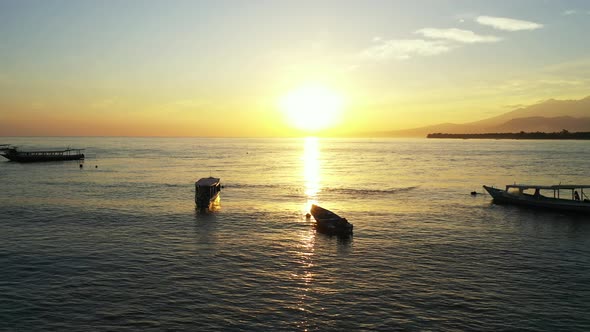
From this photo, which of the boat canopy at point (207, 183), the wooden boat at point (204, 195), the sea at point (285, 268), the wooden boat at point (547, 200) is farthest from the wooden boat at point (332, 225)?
the wooden boat at point (547, 200)

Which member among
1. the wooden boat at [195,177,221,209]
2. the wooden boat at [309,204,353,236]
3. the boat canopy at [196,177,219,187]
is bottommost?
the wooden boat at [309,204,353,236]

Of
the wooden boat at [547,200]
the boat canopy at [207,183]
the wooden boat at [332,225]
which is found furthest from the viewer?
the boat canopy at [207,183]

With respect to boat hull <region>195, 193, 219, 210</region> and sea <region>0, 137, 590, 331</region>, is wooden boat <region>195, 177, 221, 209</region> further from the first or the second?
sea <region>0, 137, 590, 331</region>

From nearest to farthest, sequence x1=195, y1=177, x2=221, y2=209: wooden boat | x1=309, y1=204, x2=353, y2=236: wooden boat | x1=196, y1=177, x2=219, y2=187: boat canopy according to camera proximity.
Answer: x1=309, y1=204, x2=353, y2=236: wooden boat
x1=195, y1=177, x2=221, y2=209: wooden boat
x1=196, y1=177, x2=219, y2=187: boat canopy

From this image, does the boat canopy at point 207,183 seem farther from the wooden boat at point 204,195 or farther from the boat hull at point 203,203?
the boat hull at point 203,203

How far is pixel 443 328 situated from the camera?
73.5ft

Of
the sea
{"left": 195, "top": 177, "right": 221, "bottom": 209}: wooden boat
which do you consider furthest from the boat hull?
the sea

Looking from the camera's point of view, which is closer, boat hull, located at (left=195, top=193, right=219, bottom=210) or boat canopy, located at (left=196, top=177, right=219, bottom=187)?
boat hull, located at (left=195, top=193, right=219, bottom=210)

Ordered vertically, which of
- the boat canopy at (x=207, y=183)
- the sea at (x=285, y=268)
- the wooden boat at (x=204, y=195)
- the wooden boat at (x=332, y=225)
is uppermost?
the boat canopy at (x=207, y=183)

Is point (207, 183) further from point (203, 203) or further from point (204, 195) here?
point (203, 203)

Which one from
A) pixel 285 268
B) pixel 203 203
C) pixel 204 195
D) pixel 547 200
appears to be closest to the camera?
pixel 285 268

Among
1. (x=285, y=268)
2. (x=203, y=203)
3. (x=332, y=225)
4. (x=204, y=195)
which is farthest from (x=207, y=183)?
(x=285, y=268)

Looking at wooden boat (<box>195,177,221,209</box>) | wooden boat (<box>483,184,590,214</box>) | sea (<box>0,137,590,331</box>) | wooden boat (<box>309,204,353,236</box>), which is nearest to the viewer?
sea (<box>0,137,590,331</box>)

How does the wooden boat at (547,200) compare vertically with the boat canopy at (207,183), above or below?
below
